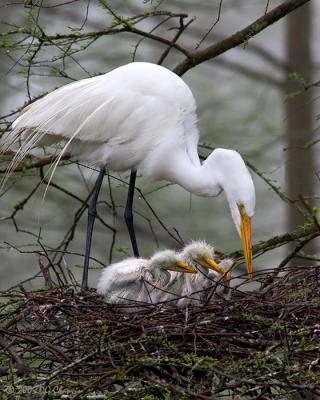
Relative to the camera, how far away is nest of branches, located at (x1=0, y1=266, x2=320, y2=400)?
4395 millimetres

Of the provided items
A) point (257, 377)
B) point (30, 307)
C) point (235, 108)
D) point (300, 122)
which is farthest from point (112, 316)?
point (235, 108)

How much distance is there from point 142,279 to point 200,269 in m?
0.35

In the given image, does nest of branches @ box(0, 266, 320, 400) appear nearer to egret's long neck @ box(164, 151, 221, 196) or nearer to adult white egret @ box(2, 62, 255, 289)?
egret's long neck @ box(164, 151, 221, 196)

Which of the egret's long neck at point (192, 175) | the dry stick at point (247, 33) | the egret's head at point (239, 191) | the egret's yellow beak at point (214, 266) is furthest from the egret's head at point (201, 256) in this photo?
the dry stick at point (247, 33)

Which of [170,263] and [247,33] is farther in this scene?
[247,33]

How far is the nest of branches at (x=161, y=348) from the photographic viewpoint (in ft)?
14.4

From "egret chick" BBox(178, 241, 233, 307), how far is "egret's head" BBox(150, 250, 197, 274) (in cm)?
6

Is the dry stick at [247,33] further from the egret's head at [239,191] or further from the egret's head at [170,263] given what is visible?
the egret's head at [170,263]

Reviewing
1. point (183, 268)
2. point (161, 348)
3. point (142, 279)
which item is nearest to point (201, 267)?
point (183, 268)

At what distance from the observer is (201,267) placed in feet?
18.9

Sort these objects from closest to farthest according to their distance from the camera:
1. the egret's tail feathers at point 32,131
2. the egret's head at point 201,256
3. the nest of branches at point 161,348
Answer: the nest of branches at point 161,348, the egret's head at point 201,256, the egret's tail feathers at point 32,131

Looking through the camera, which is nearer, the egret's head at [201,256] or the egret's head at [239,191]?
the egret's head at [201,256]

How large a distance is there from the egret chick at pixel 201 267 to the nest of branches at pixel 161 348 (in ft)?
0.78

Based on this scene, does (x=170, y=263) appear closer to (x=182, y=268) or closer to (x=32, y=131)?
(x=182, y=268)
